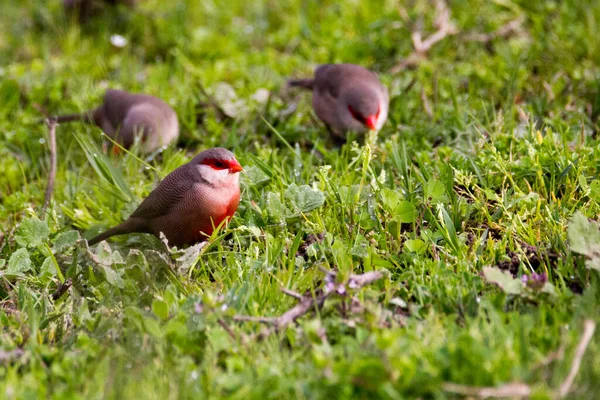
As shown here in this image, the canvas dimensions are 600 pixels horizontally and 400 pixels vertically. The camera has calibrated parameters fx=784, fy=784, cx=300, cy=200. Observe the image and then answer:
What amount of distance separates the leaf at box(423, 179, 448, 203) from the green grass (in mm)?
18

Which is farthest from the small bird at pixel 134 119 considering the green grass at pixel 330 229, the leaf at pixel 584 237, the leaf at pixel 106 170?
the leaf at pixel 584 237

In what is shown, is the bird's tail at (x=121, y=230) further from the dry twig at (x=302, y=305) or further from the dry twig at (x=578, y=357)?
the dry twig at (x=578, y=357)

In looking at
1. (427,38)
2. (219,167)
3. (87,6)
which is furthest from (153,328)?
(87,6)

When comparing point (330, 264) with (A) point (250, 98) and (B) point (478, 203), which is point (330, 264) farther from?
(A) point (250, 98)

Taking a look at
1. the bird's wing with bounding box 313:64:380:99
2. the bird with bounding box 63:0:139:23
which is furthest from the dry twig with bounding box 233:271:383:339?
the bird with bounding box 63:0:139:23

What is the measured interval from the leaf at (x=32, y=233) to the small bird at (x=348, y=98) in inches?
96.0

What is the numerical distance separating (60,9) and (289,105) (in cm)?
353

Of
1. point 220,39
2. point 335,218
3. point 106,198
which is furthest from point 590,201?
point 220,39

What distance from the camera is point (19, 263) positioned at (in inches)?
165

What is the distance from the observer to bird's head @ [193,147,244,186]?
450 cm

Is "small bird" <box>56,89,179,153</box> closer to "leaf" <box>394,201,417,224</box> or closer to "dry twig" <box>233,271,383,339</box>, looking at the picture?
"leaf" <box>394,201,417,224</box>

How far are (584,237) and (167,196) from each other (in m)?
2.33

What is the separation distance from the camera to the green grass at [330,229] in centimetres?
291

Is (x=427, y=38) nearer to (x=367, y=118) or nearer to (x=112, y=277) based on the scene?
(x=367, y=118)
